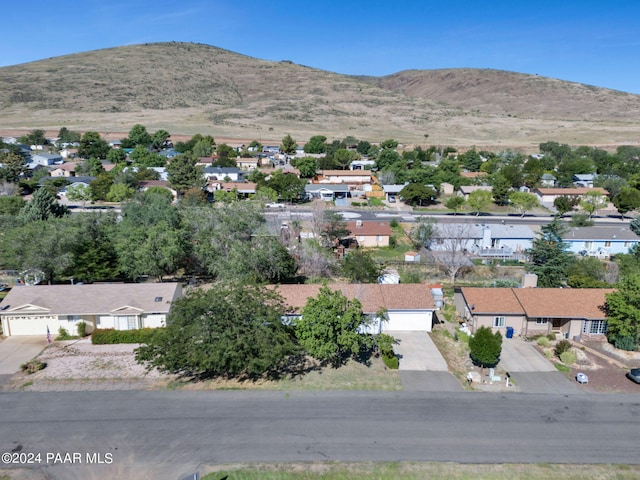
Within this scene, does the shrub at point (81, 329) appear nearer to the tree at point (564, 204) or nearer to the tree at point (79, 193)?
the tree at point (79, 193)

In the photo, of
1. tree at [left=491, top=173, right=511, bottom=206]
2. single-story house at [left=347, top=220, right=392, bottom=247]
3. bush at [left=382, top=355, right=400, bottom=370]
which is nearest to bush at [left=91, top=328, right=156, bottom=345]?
bush at [left=382, top=355, right=400, bottom=370]

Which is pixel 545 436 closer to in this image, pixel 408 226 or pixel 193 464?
pixel 193 464

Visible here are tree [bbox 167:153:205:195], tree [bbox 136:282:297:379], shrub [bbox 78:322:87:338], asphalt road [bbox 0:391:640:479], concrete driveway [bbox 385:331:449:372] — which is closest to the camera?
asphalt road [bbox 0:391:640:479]

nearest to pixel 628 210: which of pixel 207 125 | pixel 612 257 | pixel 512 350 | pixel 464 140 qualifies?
pixel 612 257

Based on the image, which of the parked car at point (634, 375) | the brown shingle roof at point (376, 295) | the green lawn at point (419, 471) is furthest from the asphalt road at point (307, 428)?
the brown shingle roof at point (376, 295)

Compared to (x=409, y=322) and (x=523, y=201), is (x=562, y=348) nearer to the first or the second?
(x=409, y=322)

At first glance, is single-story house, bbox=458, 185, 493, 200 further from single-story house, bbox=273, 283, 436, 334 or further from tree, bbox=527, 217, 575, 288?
single-story house, bbox=273, 283, 436, 334
